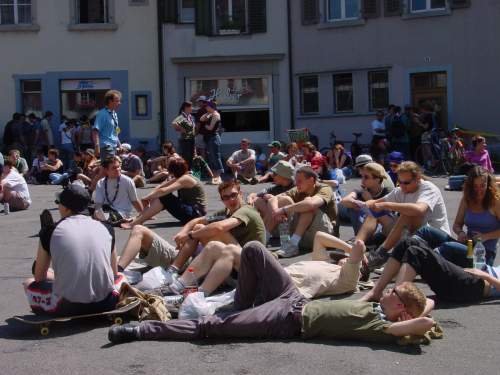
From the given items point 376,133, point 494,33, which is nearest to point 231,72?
point 376,133

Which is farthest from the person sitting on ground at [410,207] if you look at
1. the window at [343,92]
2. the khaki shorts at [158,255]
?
the window at [343,92]

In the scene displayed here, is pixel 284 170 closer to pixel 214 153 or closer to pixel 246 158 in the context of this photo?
pixel 214 153

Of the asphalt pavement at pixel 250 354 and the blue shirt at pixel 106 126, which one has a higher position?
the blue shirt at pixel 106 126

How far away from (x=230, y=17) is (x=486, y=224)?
24.0 meters

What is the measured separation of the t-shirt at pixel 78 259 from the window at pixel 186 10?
25286 mm

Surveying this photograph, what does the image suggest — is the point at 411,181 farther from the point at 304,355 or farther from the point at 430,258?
the point at 304,355

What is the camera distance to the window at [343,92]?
31203 millimetres

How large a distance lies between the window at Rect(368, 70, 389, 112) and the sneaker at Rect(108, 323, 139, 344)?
2414cm

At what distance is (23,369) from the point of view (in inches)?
263

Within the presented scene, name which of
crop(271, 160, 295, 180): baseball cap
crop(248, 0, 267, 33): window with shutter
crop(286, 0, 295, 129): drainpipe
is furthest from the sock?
crop(248, 0, 267, 33): window with shutter

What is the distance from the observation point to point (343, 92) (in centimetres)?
3133

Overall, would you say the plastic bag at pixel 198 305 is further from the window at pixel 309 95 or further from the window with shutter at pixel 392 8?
the window at pixel 309 95

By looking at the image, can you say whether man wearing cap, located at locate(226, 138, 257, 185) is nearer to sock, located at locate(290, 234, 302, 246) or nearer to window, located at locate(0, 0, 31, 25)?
window, located at locate(0, 0, 31, 25)

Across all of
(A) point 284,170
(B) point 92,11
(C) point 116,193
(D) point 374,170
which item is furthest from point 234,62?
(D) point 374,170
